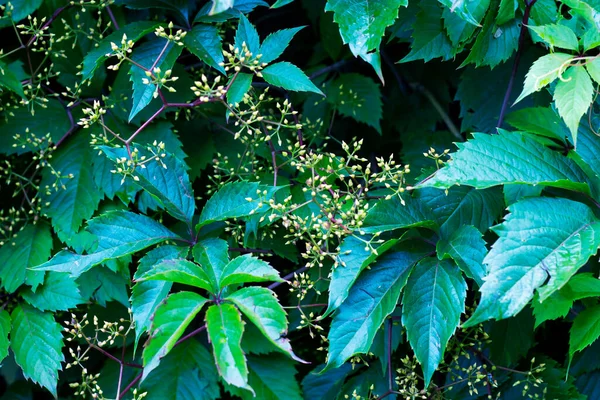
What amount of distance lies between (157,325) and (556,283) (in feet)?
2.64

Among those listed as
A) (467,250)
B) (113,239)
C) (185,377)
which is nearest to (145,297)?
(113,239)

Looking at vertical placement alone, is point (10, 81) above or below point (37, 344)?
above

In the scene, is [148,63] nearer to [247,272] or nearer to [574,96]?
[247,272]

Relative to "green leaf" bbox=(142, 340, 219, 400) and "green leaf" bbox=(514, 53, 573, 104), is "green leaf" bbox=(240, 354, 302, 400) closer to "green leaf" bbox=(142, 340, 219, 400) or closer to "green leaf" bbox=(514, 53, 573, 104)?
"green leaf" bbox=(142, 340, 219, 400)

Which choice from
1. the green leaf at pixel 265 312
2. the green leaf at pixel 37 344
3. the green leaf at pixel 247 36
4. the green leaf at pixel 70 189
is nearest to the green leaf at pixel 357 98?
the green leaf at pixel 247 36

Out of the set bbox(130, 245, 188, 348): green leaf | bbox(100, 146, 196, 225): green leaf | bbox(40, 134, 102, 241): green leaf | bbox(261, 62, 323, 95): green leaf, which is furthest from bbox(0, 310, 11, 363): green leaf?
bbox(261, 62, 323, 95): green leaf

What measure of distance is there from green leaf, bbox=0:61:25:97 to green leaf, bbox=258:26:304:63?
2.48 feet

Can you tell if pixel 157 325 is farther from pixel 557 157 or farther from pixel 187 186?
pixel 557 157

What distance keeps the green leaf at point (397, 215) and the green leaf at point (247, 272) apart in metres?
0.25

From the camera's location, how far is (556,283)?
46.6 inches

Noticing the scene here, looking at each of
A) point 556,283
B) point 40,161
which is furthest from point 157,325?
point 40,161

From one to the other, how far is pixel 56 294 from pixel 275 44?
98 cm

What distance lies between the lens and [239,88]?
1549 millimetres

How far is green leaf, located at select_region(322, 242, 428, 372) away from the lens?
54.7 inches
